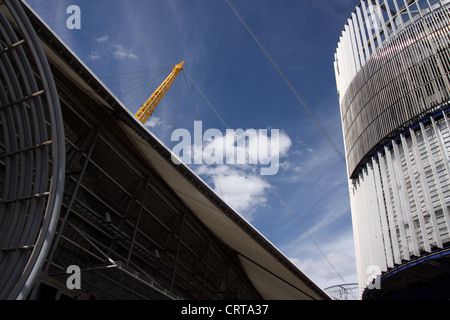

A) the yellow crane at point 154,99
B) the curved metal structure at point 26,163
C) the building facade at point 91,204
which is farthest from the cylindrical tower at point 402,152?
the yellow crane at point 154,99

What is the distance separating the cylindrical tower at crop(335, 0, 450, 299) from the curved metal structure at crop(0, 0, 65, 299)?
2997 cm

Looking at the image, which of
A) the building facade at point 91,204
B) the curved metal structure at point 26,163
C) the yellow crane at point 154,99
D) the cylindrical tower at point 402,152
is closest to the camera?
the curved metal structure at point 26,163

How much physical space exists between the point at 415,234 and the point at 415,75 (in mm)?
15458

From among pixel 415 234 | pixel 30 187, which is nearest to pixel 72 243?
pixel 30 187

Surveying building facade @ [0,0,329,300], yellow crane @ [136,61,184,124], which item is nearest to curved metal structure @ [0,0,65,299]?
building facade @ [0,0,329,300]

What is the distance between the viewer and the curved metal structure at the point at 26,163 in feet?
39.5

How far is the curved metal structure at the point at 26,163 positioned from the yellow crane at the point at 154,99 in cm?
5199

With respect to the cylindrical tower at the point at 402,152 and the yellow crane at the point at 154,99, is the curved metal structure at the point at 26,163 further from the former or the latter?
the yellow crane at the point at 154,99

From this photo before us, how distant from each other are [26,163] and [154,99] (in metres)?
54.2

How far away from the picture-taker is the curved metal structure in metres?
12.0

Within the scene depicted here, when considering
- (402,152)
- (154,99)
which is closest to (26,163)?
(402,152)

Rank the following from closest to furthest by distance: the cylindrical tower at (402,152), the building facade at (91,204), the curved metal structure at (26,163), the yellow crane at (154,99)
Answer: the curved metal structure at (26,163)
the building facade at (91,204)
the cylindrical tower at (402,152)
the yellow crane at (154,99)

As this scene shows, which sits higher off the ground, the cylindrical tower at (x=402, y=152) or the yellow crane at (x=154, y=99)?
the yellow crane at (x=154, y=99)
